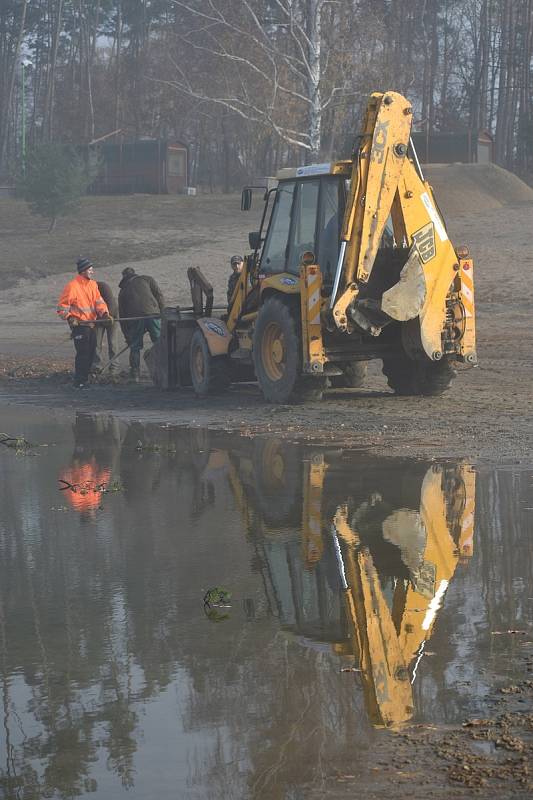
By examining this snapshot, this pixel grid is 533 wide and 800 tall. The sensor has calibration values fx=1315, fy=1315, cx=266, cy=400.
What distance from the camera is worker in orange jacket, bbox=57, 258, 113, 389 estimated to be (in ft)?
59.7

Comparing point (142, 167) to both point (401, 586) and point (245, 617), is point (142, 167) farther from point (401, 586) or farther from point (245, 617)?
point (245, 617)

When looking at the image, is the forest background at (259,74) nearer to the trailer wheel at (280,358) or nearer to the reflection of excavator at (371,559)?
the trailer wheel at (280,358)

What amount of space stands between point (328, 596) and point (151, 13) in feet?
277

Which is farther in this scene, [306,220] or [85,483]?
[306,220]

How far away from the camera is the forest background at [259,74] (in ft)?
153

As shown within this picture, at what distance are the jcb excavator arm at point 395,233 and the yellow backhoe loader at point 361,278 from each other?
11 mm

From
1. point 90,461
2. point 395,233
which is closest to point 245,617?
point 90,461

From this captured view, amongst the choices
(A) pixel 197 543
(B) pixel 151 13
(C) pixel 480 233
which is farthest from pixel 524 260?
(B) pixel 151 13

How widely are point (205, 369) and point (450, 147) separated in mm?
43300

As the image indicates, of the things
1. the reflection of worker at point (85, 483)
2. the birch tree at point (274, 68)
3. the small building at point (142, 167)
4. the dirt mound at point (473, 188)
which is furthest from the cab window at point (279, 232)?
the small building at point (142, 167)

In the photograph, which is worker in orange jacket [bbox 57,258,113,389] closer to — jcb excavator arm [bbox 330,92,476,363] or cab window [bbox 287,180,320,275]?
cab window [bbox 287,180,320,275]

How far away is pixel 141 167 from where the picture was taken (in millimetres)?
61531

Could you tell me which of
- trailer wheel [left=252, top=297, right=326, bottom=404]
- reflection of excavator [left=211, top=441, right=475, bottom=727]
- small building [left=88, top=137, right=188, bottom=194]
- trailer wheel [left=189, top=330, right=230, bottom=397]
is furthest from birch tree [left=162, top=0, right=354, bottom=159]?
reflection of excavator [left=211, top=441, right=475, bottom=727]

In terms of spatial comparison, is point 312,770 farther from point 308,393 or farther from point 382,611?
point 308,393
